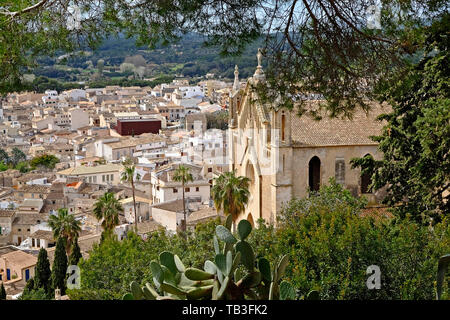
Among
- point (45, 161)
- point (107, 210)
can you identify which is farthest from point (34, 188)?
point (107, 210)

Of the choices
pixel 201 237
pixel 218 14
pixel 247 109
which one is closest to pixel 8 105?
pixel 247 109

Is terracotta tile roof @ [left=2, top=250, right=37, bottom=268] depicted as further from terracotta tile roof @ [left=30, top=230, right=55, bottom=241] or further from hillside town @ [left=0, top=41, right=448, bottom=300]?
terracotta tile roof @ [left=30, top=230, right=55, bottom=241]

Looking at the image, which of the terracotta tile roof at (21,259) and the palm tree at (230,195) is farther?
the terracotta tile roof at (21,259)

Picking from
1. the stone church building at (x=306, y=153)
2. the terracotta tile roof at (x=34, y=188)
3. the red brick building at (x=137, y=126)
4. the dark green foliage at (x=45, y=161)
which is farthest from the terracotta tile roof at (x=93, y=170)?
the stone church building at (x=306, y=153)

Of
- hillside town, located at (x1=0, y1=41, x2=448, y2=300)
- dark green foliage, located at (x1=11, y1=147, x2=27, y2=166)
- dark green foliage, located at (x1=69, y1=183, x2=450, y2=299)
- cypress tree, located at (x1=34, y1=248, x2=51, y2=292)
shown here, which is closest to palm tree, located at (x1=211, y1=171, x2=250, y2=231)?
hillside town, located at (x1=0, y1=41, x2=448, y2=300)

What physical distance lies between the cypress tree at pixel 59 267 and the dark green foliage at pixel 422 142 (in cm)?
1449

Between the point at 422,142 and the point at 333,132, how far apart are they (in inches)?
314

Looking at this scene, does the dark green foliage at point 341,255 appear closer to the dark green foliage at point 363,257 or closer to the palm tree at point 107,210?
the dark green foliage at point 363,257

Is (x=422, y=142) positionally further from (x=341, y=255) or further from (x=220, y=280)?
(x=220, y=280)

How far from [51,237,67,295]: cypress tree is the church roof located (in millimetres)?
10948

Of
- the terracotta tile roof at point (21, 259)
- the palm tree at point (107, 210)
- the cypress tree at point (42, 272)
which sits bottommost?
the terracotta tile roof at point (21, 259)

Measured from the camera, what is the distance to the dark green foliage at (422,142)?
9.81 metres

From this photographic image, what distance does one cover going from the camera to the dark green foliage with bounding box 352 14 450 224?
981 centimetres
